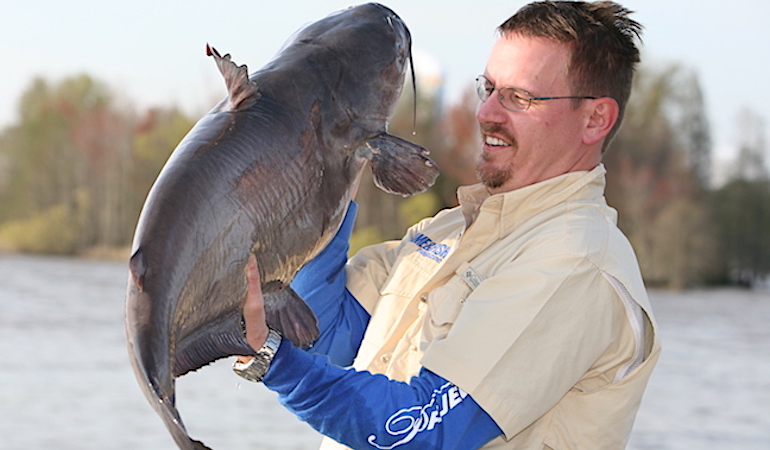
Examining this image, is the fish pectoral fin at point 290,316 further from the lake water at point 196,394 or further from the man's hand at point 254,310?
the lake water at point 196,394

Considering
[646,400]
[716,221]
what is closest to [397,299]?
[646,400]

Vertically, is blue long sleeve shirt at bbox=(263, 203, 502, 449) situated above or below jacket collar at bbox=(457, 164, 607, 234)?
below

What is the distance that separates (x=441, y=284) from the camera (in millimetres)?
2898

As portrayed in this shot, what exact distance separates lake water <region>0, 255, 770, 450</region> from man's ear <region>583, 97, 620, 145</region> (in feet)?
25.1

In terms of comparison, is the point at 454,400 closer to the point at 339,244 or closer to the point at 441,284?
the point at 441,284

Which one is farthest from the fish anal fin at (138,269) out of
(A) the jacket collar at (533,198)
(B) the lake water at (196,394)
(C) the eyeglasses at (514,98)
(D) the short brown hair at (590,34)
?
(B) the lake water at (196,394)

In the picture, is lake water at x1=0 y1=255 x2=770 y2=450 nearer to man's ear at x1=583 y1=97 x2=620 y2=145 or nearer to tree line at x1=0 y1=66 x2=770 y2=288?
man's ear at x1=583 y1=97 x2=620 y2=145

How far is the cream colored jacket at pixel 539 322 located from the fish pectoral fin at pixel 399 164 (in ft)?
1.03

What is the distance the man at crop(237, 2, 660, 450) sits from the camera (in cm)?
244

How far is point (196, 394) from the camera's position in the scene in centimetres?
1241

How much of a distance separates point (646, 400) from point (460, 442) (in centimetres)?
1175

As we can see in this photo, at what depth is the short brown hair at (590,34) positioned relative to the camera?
288 centimetres

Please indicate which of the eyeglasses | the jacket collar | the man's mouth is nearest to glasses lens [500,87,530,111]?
the eyeglasses

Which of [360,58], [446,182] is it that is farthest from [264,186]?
[446,182]
